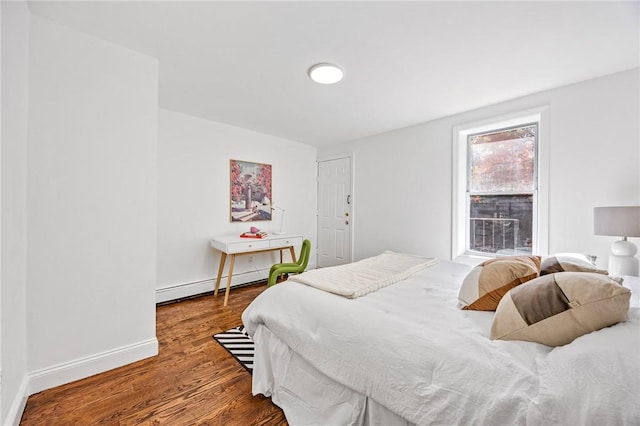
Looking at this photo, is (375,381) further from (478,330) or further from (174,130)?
(174,130)

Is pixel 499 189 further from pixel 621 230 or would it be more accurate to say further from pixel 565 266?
pixel 565 266

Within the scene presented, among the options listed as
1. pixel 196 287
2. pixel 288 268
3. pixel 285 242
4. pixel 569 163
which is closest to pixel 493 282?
pixel 569 163

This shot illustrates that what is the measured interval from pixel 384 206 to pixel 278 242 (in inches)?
64.4

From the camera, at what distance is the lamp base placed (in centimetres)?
191

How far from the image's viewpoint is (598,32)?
5.61ft

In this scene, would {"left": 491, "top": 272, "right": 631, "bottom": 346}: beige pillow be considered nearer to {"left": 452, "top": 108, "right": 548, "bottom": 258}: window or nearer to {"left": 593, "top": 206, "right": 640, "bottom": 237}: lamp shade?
{"left": 593, "top": 206, "right": 640, "bottom": 237}: lamp shade

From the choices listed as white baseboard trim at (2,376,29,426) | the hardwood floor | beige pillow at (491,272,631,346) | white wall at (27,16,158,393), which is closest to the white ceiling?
white wall at (27,16,158,393)

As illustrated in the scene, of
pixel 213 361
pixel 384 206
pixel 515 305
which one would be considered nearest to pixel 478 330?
pixel 515 305

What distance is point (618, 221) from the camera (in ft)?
6.10

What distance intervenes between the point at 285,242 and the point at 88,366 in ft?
7.76

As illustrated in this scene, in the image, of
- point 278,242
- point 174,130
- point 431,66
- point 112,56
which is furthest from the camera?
point 278,242

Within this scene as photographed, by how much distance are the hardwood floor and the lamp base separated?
2582 mm

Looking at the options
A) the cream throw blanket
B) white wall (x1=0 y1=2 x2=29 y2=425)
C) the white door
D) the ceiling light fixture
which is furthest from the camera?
the white door

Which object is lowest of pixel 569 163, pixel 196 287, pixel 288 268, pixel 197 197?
pixel 196 287
